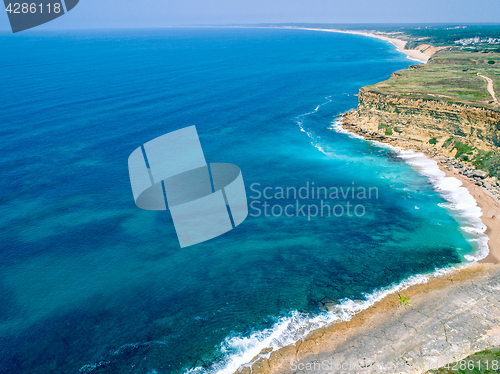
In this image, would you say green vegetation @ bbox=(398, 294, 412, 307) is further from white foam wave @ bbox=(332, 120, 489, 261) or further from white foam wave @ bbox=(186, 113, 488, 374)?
white foam wave @ bbox=(332, 120, 489, 261)

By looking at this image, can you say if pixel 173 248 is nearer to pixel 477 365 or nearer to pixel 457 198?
pixel 477 365

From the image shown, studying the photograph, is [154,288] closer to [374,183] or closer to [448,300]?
[448,300]

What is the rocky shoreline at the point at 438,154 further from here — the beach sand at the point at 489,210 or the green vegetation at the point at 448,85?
the green vegetation at the point at 448,85

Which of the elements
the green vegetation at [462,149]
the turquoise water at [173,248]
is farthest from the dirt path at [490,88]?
the turquoise water at [173,248]

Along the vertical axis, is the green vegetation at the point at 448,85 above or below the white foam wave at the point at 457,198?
above

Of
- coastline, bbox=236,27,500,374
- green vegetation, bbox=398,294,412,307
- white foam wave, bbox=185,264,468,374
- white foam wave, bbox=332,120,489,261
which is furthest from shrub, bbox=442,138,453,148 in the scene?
green vegetation, bbox=398,294,412,307

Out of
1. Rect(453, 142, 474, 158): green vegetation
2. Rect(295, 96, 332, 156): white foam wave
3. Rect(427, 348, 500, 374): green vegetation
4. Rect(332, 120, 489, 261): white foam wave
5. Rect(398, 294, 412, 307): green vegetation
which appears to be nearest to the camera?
Rect(427, 348, 500, 374): green vegetation
